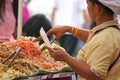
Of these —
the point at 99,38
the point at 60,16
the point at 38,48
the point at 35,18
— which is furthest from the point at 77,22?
the point at 99,38

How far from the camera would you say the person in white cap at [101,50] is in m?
3.04

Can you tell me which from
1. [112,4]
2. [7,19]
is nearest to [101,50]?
[112,4]

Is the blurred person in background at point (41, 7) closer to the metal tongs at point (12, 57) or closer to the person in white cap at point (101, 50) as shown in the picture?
the metal tongs at point (12, 57)

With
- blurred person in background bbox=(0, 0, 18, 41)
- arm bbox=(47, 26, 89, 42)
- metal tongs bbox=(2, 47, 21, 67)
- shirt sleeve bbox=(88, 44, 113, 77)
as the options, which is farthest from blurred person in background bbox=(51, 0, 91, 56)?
shirt sleeve bbox=(88, 44, 113, 77)

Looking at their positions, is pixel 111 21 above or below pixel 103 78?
above

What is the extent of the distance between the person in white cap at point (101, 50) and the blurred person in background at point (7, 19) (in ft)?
4.31

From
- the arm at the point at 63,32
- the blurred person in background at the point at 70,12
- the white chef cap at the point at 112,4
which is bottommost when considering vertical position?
the blurred person in background at the point at 70,12

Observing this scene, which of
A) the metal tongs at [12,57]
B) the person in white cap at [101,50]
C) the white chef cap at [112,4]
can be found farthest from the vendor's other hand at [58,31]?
the white chef cap at [112,4]

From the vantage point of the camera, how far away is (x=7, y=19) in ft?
14.7

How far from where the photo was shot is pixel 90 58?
121 inches

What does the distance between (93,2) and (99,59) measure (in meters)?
0.42

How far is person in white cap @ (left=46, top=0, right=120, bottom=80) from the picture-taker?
9.96 ft

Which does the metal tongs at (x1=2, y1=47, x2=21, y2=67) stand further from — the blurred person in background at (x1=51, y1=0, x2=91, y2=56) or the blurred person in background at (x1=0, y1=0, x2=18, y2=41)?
the blurred person in background at (x1=51, y1=0, x2=91, y2=56)

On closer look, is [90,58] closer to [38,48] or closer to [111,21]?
[111,21]
